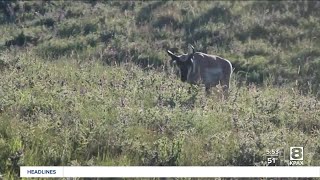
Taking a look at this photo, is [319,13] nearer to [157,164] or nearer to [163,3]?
[163,3]

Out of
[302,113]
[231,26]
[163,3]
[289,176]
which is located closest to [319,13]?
[231,26]

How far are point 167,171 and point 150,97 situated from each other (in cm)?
300

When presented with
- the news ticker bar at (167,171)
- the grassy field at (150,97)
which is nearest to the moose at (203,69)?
the grassy field at (150,97)

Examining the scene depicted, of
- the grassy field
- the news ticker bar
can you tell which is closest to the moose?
the grassy field

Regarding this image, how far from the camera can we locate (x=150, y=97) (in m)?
9.34

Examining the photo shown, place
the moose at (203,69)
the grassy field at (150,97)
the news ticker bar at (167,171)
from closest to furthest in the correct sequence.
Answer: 1. the news ticker bar at (167,171)
2. the grassy field at (150,97)
3. the moose at (203,69)

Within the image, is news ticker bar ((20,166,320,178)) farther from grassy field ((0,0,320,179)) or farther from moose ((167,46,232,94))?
moose ((167,46,232,94))

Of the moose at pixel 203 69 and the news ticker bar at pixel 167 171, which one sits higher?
the news ticker bar at pixel 167 171

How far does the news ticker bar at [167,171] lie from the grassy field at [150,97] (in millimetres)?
315

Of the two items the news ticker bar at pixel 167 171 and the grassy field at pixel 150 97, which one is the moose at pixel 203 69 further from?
the news ticker bar at pixel 167 171

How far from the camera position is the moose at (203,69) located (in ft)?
39.2

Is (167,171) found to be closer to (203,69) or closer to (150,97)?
(150,97)

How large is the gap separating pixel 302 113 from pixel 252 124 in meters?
1.21

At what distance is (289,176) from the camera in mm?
6465
